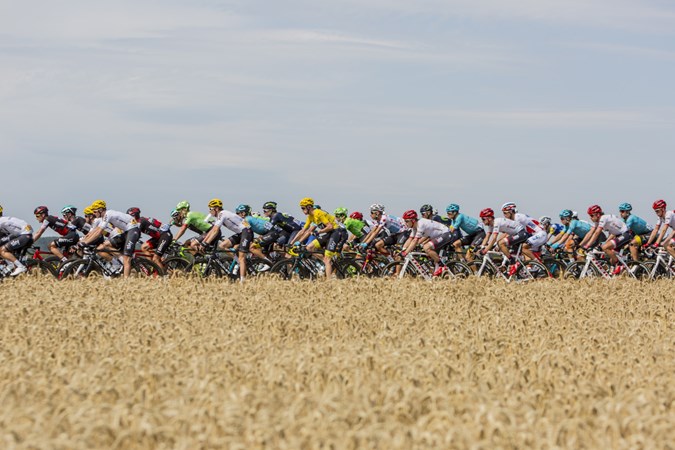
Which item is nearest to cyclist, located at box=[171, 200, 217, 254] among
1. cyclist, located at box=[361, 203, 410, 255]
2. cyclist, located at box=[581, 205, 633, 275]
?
cyclist, located at box=[361, 203, 410, 255]

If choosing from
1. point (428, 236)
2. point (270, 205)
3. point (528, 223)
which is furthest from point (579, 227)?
point (270, 205)

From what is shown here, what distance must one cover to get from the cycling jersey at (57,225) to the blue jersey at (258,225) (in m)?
4.16

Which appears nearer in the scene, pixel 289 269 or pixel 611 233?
pixel 289 269

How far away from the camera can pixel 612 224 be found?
2661 centimetres

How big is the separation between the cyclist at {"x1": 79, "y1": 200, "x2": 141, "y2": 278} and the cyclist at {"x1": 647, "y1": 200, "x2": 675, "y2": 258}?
1305 cm

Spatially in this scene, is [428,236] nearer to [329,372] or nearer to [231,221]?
[231,221]

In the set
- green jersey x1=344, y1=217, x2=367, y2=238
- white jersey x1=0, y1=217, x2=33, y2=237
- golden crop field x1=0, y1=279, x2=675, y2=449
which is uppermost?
golden crop field x1=0, y1=279, x2=675, y2=449

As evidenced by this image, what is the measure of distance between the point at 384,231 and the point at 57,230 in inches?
316

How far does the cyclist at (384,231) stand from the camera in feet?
85.1

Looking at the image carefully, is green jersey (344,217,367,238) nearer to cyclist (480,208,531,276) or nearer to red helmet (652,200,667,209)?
cyclist (480,208,531,276)

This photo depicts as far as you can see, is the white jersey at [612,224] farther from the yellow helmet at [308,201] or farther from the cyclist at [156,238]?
the cyclist at [156,238]

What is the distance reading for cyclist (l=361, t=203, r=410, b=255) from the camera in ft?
85.1

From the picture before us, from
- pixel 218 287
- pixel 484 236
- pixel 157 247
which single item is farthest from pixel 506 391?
pixel 484 236

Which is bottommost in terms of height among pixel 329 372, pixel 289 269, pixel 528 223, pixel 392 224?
pixel 289 269
